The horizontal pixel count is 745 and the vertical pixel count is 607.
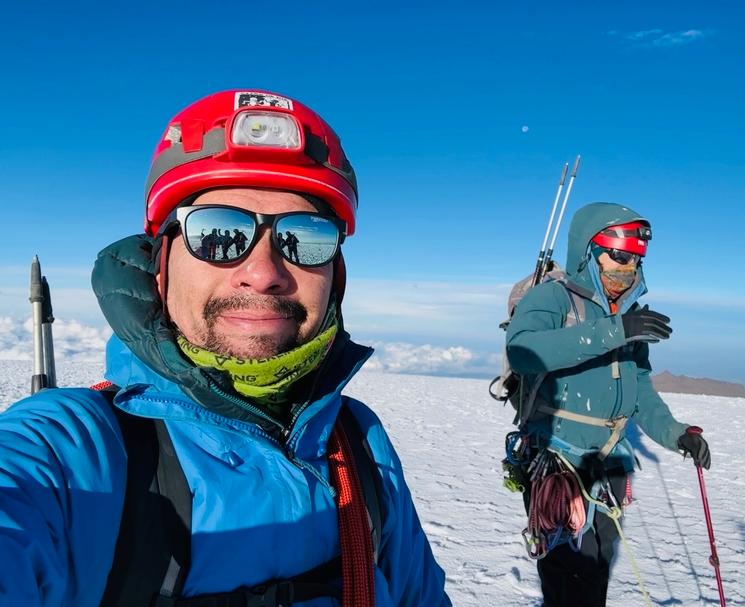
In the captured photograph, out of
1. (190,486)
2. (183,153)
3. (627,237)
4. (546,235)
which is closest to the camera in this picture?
(190,486)

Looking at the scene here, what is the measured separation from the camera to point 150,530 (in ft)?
3.34

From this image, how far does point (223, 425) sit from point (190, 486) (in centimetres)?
15

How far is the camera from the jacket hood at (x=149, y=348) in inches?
47.0

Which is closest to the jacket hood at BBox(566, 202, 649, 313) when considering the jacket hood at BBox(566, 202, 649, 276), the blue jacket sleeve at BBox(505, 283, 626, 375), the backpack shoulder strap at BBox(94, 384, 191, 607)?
the jacket hood at BBox(566, 202, 649, 276)

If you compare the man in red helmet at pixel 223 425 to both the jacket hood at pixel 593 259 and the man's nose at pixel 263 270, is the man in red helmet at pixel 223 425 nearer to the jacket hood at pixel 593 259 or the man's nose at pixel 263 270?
the man's nose at pixel 263 270

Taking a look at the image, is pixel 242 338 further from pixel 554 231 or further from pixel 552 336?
pixel 554 231

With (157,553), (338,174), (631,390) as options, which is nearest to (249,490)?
(157,553)

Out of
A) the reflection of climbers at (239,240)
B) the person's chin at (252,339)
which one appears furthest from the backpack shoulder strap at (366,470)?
the reflection of climbers at (239,240)

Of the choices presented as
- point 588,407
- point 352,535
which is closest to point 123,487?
point 352,535

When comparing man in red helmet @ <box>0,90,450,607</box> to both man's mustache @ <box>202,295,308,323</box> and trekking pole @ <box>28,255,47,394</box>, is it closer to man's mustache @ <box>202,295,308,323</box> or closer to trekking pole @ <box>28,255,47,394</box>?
man's mustache @ <box>202,295,308,323</box>

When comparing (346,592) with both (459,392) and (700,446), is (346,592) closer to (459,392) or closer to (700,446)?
(700,446)

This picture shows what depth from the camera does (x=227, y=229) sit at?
137 centimetres

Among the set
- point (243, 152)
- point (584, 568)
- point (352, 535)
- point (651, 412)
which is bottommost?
point (584, 568)

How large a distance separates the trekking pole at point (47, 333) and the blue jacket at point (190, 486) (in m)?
1.20
